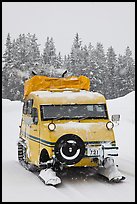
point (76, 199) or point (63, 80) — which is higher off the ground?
point (63, 80)

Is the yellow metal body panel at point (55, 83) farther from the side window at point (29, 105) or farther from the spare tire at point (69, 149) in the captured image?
the spare tire at point (69, 149)

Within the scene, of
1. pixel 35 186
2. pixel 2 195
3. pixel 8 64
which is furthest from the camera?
pixel 8 64

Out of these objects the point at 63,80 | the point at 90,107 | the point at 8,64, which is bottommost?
the point at 90,107

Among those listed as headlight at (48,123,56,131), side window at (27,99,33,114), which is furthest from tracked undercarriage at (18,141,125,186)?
side window at (27,99,33,114)

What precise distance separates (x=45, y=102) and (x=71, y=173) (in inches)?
90.1

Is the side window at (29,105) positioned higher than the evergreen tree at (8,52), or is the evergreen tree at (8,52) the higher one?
the evergreen tree at (8,52)

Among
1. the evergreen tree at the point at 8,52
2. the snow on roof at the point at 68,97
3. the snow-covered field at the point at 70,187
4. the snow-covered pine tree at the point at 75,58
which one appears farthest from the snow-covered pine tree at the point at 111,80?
the snow on roof at the point at 68,97

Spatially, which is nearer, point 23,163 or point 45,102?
point 45,102

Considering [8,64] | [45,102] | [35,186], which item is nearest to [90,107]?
[45,102]

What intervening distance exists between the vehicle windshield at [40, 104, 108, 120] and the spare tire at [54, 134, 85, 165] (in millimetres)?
1282

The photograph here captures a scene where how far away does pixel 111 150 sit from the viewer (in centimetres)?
1004

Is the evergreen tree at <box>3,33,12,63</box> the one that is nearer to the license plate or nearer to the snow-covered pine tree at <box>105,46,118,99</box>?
the snow-covered pine tree at <box>105,46,118,99</box>

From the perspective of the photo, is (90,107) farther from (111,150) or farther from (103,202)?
(103,202)

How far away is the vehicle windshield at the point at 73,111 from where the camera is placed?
1093 centimetres
